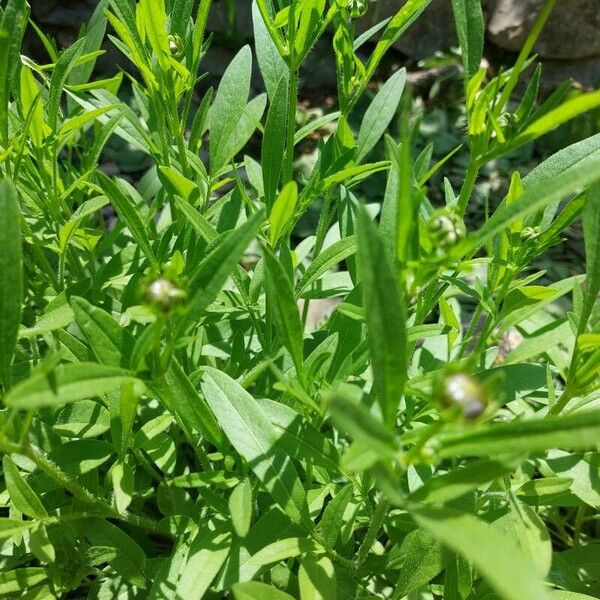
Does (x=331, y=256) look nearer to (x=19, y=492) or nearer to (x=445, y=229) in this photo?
(x=445, y=229)

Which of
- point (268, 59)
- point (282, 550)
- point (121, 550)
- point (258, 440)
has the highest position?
point (268, 59)

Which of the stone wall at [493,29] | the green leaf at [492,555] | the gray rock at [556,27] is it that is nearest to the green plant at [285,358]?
the green leaf at [492,555]

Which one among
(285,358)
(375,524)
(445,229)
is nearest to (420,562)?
(375,524)

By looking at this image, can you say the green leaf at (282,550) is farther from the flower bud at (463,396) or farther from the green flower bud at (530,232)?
the green flower bud at (530,232)

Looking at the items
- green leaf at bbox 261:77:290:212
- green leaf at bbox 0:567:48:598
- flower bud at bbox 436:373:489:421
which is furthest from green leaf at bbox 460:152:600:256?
green leaf at bbox 0:567:48:598

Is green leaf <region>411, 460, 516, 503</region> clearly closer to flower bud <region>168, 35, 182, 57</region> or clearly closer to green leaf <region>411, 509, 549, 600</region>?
green leaf <region>411, 509, 549, 600</region>

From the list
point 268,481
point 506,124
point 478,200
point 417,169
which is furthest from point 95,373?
point 478,200

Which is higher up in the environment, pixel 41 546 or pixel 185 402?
pixel 185 402
